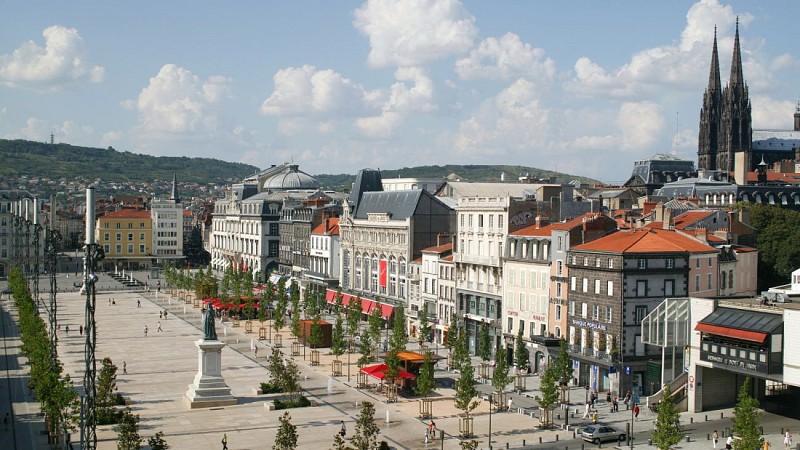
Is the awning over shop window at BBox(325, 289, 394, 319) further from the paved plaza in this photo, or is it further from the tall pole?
the tall pole

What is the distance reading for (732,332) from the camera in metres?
56.6

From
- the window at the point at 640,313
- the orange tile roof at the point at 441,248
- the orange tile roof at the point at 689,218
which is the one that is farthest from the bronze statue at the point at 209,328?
the orange tile roof at the point at 689,218

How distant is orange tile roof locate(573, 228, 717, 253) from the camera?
224 feet

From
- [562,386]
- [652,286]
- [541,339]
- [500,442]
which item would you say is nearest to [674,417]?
[500,442]

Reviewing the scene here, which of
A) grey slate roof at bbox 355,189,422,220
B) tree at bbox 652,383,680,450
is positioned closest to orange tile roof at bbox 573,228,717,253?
tree at bbox 652,383,680,450

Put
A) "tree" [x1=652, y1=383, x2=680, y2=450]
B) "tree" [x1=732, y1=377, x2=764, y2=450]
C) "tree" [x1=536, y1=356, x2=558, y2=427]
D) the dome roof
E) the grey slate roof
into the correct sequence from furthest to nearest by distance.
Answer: the dome roof
the grey slate roof
"tree" [x1=536, y1=356, x2=558, y2=427]
"tree" [x1=652, y1=383, x2=680, y2=450]
"tree" [x1=732, y1=377, x2=764, y2=450]

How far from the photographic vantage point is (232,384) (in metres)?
70.2

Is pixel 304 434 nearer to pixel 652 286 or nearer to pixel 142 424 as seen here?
pixel 142 424

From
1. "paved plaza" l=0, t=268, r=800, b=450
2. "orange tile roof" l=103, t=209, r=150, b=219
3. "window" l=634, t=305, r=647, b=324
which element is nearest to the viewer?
"paved plaza" l=0, t=268, r=800, b=450

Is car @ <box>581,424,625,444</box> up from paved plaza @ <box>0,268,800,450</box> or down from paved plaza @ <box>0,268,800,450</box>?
up

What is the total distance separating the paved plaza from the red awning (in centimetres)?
532

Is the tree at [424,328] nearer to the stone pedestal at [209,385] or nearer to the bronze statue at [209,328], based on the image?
the stone pedestal at [209,385]

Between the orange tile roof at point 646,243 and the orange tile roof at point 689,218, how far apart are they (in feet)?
47.8

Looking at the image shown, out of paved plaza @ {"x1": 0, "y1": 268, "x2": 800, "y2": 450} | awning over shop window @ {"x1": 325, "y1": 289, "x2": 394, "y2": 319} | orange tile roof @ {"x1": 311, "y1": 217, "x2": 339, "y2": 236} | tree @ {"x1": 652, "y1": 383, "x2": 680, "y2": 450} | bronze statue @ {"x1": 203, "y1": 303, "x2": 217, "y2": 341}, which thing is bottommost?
paved plaza @ {"x1": 0, "y1": 268, "x2": 800, "y2": 450}
